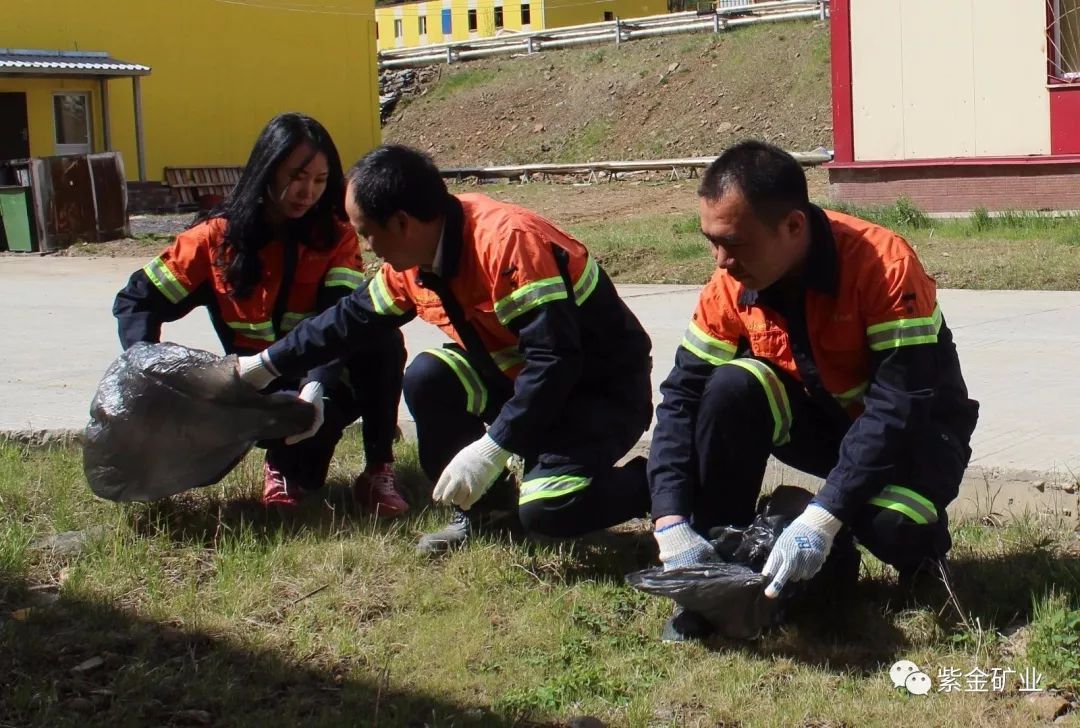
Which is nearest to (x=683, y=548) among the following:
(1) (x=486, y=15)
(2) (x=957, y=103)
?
(2) (x=957, y=103)

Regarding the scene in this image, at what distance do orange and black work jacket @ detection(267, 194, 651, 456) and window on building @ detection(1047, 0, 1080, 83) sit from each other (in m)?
10.2

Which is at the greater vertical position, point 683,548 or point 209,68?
point 209,68

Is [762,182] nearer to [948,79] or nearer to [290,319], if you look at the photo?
[290,319]

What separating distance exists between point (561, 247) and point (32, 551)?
5.48 feet

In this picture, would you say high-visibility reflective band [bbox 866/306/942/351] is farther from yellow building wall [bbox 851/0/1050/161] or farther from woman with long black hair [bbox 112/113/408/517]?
yellow building wall [bbox 851/0/1050/161]

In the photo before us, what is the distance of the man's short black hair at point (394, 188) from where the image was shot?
11.1 ft

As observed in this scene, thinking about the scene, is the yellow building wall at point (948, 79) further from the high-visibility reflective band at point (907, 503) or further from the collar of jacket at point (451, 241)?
the high-visibility reflective band at point (907, 503)

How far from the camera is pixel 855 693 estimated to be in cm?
279

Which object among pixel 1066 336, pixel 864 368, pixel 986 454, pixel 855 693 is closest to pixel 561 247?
pixel 864 368

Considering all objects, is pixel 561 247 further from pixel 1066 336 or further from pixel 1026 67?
pixel 1026 67

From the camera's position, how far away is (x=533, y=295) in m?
3.37

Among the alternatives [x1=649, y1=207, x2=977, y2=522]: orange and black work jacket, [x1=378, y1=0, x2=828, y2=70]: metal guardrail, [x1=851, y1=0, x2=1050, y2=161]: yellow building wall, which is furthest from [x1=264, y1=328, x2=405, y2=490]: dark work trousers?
[x1=378, y1=0, x2=828, y2=70]: metal guardrail

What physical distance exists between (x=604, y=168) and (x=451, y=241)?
898 inches

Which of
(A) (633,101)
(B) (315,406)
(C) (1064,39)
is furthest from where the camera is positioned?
(A) (633,101)
